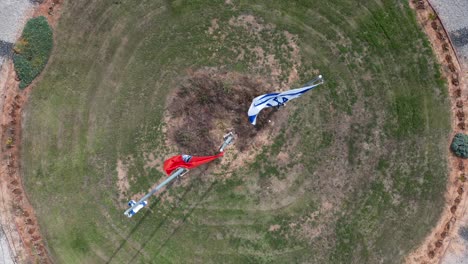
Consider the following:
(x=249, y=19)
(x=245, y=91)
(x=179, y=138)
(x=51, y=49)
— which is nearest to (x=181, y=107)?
(x=179, y=138)

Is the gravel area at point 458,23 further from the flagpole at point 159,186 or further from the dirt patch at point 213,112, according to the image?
the flagpole at point 159,186

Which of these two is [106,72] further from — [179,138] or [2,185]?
[2,185]

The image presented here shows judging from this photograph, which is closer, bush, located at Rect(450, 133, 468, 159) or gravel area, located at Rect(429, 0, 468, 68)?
bush, located at Rect(450, 133, 468, 159)

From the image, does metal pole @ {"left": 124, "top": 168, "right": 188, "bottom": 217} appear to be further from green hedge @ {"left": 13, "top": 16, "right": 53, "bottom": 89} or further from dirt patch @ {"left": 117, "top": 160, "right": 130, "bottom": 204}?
green hedge @ {"left": 13, "top": 16, "right": 53, "bottom": 89}

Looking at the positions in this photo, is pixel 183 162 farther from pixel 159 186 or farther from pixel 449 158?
pixel 449 158

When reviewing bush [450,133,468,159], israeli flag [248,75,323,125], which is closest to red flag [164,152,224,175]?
israeli flag [248,75,323,125]

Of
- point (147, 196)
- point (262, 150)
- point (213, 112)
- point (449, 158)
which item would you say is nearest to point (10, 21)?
point (213, 112)

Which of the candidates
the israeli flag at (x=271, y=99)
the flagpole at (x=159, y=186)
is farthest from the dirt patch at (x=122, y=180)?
the israeli flag at (x=271, y=99)
